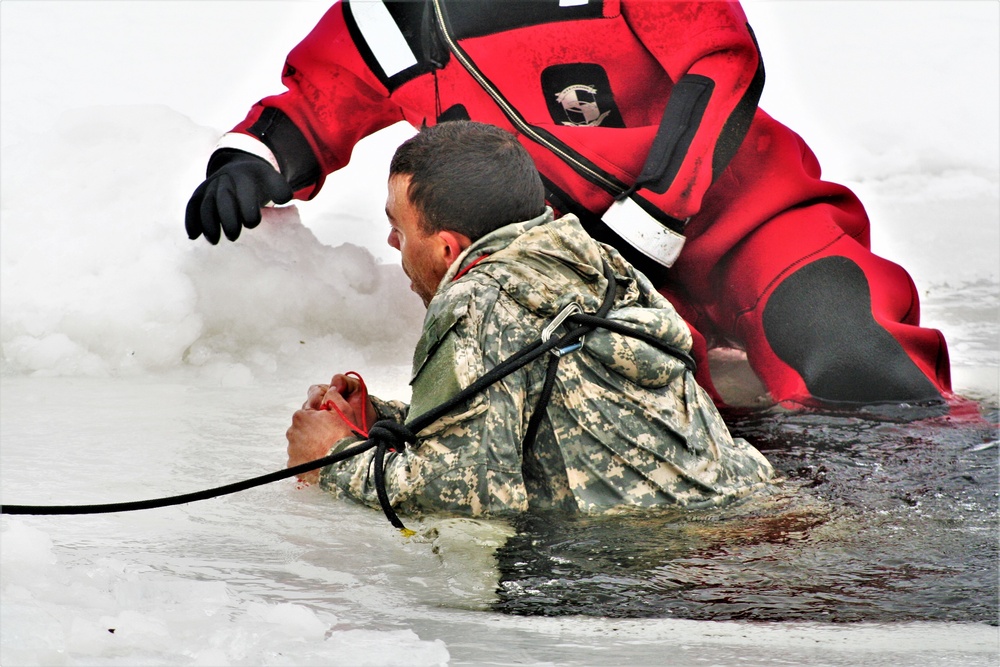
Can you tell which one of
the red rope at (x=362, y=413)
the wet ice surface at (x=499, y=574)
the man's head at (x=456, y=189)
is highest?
the man's head at (x=456, y=189)

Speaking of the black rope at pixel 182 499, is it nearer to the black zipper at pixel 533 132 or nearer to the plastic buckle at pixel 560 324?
the plastic buckle at pixel 560 324

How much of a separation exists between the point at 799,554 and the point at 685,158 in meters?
1.03

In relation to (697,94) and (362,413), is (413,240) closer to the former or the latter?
(362,413)

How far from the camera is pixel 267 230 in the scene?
2.97 metres

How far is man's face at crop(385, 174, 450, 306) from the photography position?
1774 mm

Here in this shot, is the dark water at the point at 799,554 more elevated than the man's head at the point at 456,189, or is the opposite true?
the man's head at the point at 456,189

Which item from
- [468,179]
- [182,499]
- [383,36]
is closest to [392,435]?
[182,499]

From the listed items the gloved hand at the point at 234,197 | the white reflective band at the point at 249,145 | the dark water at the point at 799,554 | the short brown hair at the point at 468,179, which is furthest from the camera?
the white reflective band at the point at 249,145

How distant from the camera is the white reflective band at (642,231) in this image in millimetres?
2359

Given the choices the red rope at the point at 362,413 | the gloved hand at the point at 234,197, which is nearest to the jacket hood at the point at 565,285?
the red rope at the point at 362,413

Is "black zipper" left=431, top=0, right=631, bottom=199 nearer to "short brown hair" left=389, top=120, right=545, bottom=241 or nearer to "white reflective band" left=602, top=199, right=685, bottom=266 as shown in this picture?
"white reflective band" left=602, top=199, right=685, bottom=266

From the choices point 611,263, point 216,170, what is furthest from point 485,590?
point 216,170

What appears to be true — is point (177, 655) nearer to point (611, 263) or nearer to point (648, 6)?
point (611, 263)

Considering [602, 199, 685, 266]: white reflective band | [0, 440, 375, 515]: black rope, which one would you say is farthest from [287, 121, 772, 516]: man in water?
[602, 199, 685, 266]: white reflective band
